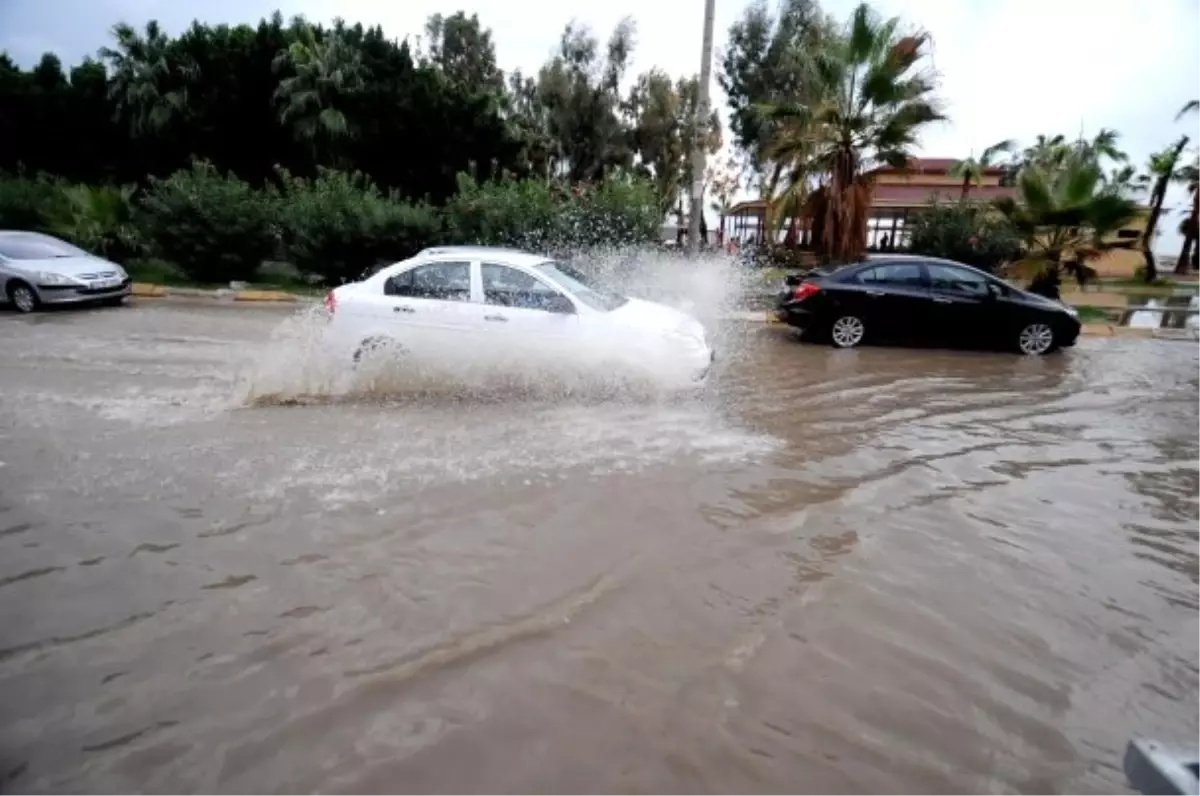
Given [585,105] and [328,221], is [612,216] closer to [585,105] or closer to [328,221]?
[328,221]

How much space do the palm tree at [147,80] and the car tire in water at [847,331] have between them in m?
23.3

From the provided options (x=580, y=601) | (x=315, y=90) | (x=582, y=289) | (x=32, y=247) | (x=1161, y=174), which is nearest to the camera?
(x=580, y=601)

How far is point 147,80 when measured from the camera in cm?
2484

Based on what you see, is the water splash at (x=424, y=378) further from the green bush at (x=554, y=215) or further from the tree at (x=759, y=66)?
the tree at (x=759, y=66)

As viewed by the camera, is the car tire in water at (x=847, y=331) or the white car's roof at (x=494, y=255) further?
the car tire in water at (x=847, y=331)

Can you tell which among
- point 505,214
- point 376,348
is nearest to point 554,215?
point 505,214

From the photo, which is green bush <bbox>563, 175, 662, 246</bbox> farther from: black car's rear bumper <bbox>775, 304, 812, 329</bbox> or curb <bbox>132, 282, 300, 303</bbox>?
curb <bbox>132, 282, 300, 303</bbox>

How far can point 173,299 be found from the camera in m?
15.6

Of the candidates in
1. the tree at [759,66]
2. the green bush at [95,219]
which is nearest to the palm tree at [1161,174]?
the tree at [759,66]

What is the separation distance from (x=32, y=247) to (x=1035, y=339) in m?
17.4

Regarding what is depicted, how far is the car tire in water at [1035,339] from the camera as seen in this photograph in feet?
37.9

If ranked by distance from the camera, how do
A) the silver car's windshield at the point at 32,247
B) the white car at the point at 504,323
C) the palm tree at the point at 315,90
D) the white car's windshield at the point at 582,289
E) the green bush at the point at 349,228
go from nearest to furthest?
1. the white car at the point at 504,323
2. the white car's windshield at the point at 582,289
3. the silver car's windshield at the point at 32,247
4. the green bush at the point at 349,228
5. the palm tree at the point at 315,90

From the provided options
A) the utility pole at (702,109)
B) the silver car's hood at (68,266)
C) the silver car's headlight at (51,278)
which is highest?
the utility pole at (702,109)

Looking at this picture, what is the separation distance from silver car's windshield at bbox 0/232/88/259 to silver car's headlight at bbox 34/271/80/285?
787mm
